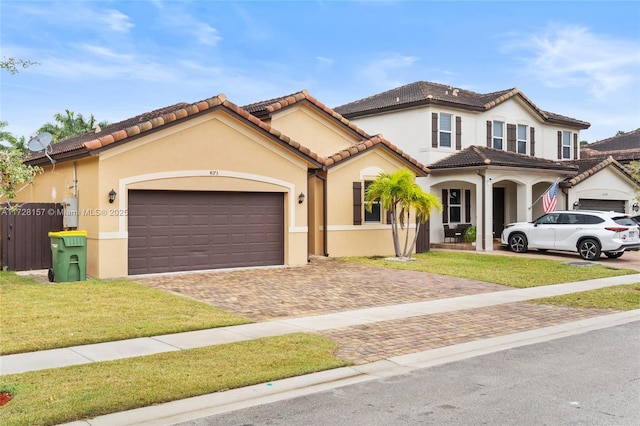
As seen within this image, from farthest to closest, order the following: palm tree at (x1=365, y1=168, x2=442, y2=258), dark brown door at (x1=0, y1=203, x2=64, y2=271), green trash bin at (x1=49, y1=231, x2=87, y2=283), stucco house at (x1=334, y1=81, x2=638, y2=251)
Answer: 1. stucco house at (x1=334, y1=81, x2=638, y2=251)
2. palm tree at (x1=365, y1=168, x2=442, y2=258)
3. dark brown door at (x1=0, y1=203, x2=64, y2=271)
4. green trash bin at (x1=49, y1=231, x2=87, y2=283)

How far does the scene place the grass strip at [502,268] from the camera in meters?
16.6

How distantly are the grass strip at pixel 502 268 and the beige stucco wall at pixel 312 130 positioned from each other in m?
5.09

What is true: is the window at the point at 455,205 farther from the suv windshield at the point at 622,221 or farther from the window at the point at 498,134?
the suv windshield at the point at 622,221

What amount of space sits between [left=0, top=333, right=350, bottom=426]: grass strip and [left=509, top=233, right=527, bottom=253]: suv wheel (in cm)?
1736

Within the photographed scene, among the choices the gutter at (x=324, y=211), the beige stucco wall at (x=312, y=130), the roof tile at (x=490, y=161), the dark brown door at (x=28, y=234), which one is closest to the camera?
the dark brown door at (x=28, y=234)

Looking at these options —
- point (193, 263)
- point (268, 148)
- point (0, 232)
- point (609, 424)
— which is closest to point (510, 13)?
point (268, 148)

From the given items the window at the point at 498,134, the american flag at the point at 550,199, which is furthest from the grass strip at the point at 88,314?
the window at the point at 498,134

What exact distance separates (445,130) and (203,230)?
1419 cm

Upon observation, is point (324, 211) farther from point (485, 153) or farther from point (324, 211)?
point (485, 153)

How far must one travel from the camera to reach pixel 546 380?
6.96 meters

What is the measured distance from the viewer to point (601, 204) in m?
30.7

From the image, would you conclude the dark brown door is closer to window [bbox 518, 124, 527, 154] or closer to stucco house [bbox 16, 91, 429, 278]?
stucco house [bbox 16, 91, 429, 278]

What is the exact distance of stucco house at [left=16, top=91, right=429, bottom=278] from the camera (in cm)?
1526

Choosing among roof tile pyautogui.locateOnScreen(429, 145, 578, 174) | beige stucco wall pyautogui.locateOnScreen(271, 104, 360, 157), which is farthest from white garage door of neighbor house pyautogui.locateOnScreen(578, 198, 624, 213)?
beige stucco wall pyautogui.locateOnScreen(271, 104, 360, 157)
